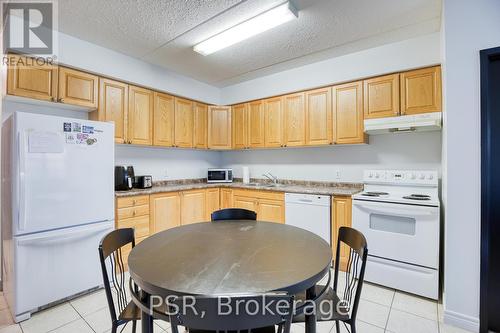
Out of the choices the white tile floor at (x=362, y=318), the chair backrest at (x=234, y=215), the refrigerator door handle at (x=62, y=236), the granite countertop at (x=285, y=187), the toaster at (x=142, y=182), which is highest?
the toaster at (x=142, y=182)

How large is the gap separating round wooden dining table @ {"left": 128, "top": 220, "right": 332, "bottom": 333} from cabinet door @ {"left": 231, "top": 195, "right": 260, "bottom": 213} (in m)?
1.86

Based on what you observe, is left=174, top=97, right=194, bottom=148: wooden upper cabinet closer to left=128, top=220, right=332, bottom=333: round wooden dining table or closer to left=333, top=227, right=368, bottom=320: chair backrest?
left=128, top=220, right=332, bottom=333: round wooden dining table

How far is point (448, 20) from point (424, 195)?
65.0 inches

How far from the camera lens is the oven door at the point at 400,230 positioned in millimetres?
2182

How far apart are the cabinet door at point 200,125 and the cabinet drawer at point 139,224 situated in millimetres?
1484

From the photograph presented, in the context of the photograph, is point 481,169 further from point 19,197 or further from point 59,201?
point 19,197

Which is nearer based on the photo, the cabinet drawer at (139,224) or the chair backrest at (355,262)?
the chair backrest at (355,262)

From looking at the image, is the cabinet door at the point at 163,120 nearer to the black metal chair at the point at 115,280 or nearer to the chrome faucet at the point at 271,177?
the chrome faucet at the point at 271,177

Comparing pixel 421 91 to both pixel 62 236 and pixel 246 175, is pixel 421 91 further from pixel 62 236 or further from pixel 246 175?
pixel 62 236

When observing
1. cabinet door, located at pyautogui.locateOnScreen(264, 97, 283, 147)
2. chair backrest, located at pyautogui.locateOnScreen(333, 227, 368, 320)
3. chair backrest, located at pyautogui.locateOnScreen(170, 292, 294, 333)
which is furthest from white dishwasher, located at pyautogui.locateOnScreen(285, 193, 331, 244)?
chair backrest, located at pyautogui.locateOnScreen(170, 292, 294, 333)

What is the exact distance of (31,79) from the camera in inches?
92.8

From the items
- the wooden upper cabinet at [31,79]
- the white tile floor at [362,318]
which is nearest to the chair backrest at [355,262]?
the white tile floor at [362,318]

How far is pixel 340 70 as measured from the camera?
3.12 meters

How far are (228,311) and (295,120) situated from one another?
3.07 meters
